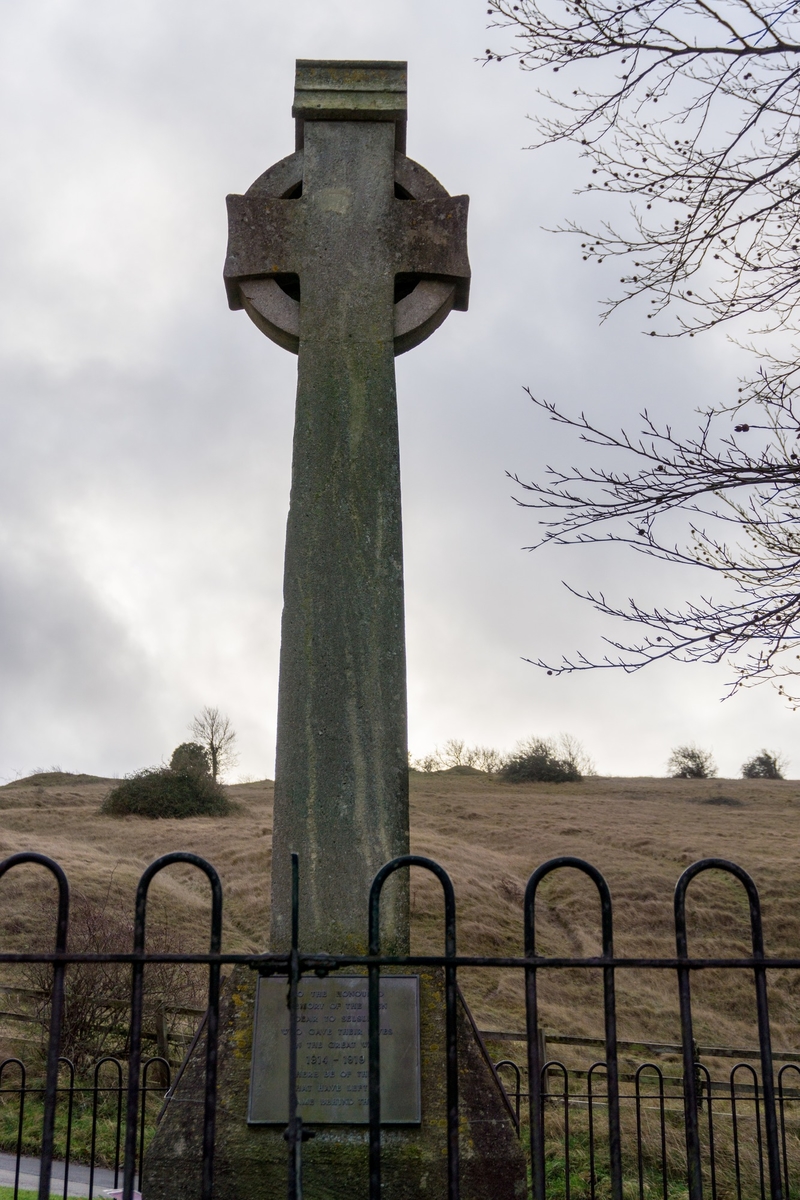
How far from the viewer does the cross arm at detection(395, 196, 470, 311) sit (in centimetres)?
468

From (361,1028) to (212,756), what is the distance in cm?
4576

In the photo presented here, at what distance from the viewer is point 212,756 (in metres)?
47.8

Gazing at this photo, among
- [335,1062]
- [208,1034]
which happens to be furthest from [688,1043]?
[335,1062]

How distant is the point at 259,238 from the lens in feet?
15.5

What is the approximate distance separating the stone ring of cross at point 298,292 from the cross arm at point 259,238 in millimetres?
52

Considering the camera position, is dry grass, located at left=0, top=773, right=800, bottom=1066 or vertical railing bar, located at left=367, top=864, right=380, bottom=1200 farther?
dry grass, located at left=0, top=773, right=800, bottom=1066

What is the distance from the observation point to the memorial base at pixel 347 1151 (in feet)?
11.0

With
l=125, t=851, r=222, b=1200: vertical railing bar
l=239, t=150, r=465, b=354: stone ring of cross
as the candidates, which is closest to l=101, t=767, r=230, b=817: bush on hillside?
l=239, t=150, r=465, b=354: stone ring of cross

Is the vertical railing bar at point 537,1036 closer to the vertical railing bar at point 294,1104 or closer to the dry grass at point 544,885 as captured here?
the vertical railing bar at point 294,1104

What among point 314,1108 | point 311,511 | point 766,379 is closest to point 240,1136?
point 314,1108

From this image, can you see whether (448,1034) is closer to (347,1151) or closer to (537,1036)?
(537,1036)

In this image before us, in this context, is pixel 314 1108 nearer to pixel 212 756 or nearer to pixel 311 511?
pixel 311 511

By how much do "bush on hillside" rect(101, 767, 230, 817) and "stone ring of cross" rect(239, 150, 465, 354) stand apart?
28.3 m

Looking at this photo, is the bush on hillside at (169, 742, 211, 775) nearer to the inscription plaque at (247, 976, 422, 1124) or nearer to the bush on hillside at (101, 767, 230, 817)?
the bush on hillside at (101, 767, 230, 817)
